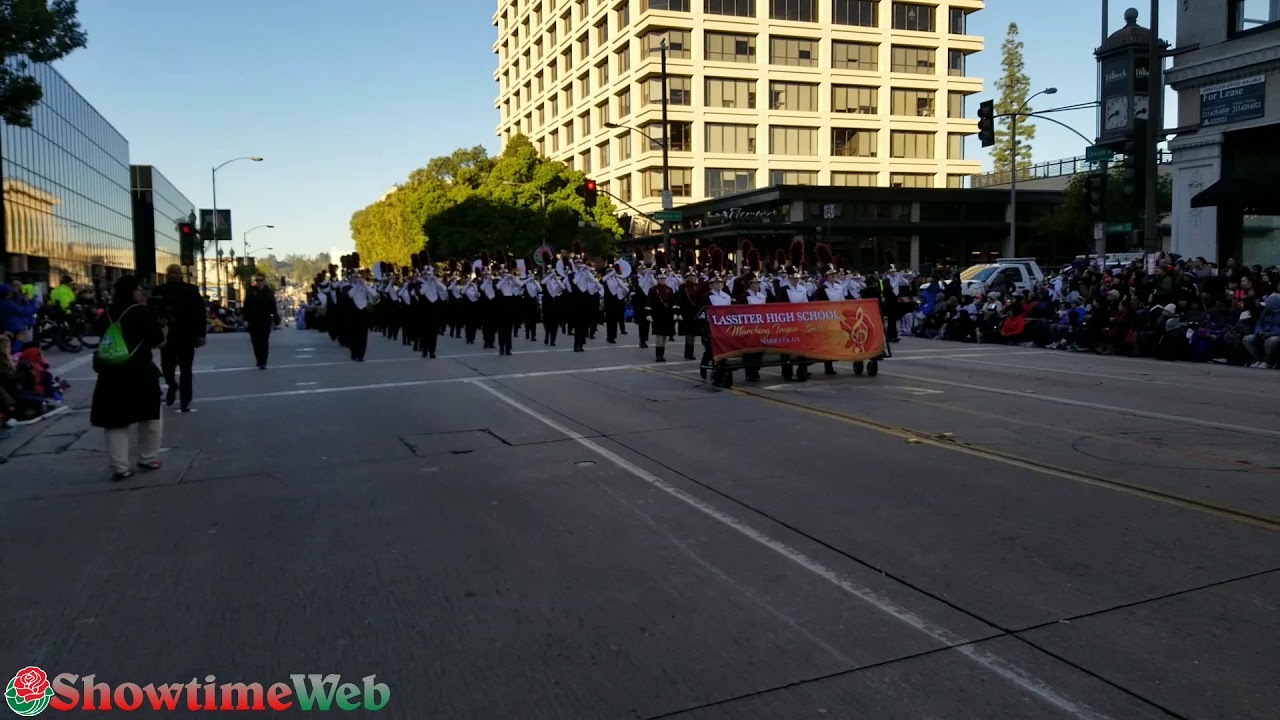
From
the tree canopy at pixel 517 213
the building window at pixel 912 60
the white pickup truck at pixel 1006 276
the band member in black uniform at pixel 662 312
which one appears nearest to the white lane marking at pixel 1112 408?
the band member in black uniform at pixel 662 312

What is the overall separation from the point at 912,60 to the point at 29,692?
258 feet

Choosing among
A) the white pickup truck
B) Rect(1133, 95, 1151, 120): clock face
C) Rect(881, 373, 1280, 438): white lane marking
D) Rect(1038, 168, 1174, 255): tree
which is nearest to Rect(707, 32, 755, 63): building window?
Rect(1038, 168, 1174, 255): tree

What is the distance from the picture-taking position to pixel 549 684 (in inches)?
169

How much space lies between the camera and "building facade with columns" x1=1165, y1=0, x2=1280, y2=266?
26.5 meters

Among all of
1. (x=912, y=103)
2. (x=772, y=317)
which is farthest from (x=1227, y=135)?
(x=912, y=103)

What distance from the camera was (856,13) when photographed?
73312 millimetres

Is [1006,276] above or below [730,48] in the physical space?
below

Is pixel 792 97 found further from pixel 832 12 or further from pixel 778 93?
pixel 832 12

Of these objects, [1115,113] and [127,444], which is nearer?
[127,444]

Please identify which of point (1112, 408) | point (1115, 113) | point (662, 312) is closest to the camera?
point (1112, 408)

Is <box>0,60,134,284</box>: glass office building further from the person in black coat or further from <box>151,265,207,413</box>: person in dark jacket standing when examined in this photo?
the person in black coat

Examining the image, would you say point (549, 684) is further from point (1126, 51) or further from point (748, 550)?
point (1126, 51)

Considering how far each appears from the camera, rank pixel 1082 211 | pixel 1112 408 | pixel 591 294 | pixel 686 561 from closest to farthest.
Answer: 1. pixel 686 561
2. pixel 1112 408
3. pixel 591 294
4. pixel 1082 211

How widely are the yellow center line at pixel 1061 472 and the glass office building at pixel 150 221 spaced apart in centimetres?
8004
